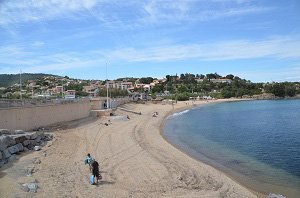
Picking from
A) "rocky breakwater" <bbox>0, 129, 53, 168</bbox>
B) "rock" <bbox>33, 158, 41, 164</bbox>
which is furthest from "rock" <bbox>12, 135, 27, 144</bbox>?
"rock" <bbox>33, 158, 41, 164</bbox>

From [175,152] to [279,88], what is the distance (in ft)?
599

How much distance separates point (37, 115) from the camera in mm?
32844

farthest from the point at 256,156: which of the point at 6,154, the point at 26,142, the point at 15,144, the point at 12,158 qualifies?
the point at 6,154

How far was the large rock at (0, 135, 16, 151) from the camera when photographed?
18.4m

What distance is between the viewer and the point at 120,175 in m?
17.8

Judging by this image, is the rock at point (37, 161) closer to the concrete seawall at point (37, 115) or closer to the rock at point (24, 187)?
the rock at point (24, 187)

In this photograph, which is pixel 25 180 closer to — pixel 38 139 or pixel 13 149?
pixel 13 149

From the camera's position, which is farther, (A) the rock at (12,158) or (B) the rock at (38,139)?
(B) the rock at (38,139)

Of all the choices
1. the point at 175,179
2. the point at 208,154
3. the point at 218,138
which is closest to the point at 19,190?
the point at 175,179

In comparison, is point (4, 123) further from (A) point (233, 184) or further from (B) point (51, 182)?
(A) point (233, 184)

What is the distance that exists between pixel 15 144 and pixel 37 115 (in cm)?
1248

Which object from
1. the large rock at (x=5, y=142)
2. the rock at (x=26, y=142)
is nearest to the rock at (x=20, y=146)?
the large rock at (x=5, y=142)

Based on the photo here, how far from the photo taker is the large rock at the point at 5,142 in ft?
60.4

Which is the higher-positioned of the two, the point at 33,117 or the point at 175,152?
the point at 33,117
